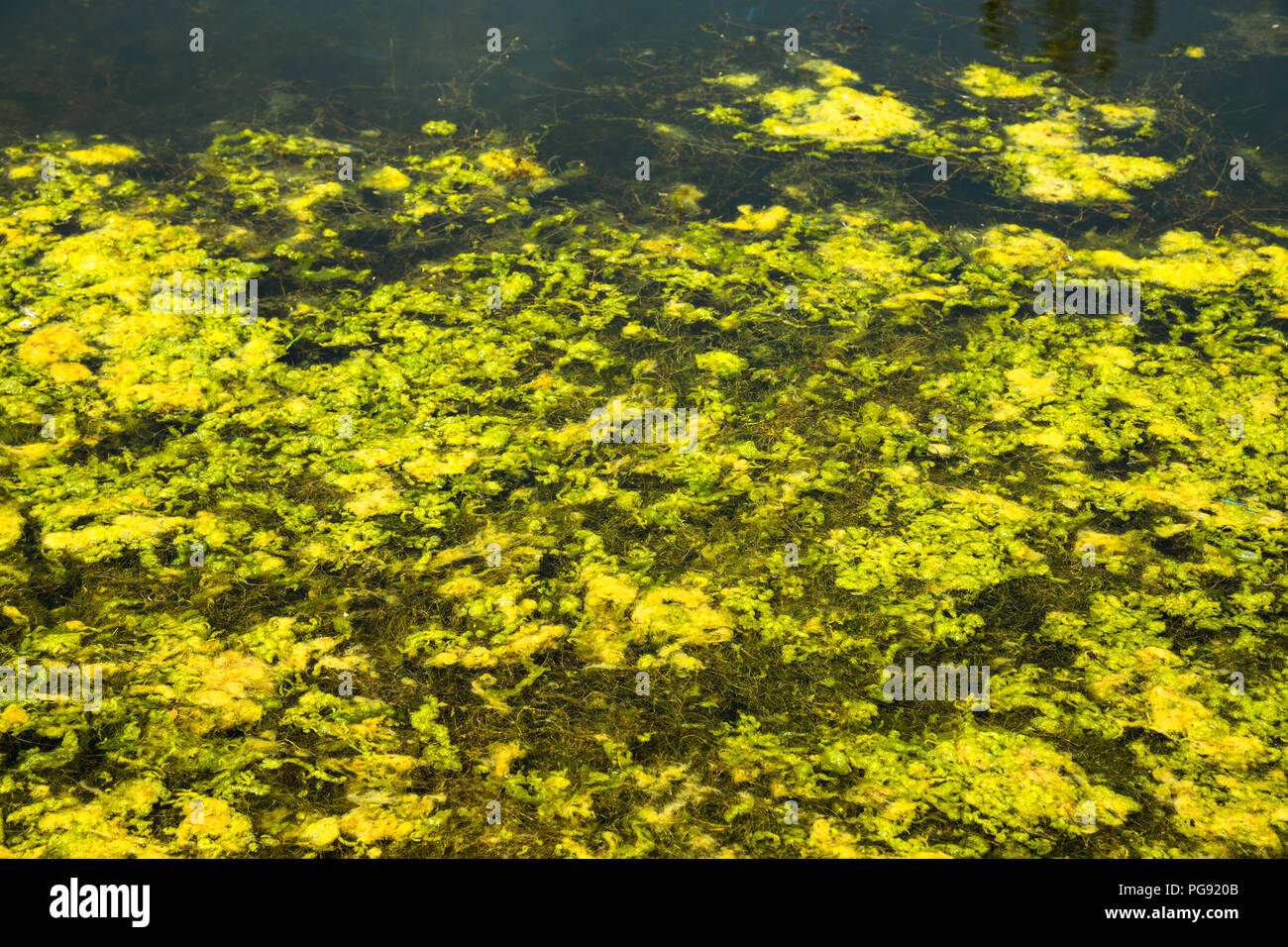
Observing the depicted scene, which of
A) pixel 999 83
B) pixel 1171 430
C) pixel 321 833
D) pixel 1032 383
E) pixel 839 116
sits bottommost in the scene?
pixel 321 833

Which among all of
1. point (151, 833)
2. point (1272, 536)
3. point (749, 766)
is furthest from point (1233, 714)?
point (151, 833)

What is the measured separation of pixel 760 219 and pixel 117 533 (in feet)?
8.45

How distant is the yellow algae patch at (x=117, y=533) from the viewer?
8.42 feet

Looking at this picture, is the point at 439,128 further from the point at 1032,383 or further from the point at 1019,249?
the point at 1032,383

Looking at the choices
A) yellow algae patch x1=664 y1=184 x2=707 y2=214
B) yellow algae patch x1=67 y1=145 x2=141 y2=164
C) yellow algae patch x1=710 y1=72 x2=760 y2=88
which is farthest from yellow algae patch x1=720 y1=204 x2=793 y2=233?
yellow algae patch x1=67 y1=145 x2=141 y2=164

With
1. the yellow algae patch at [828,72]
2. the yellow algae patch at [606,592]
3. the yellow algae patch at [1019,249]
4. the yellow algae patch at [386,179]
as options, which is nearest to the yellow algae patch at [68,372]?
the yellow algae patch at [386,179]

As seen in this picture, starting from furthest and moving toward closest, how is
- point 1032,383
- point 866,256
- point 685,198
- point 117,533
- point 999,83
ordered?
point 999,83, point 685,198, point 866,256, point 1032,383, point 117,533

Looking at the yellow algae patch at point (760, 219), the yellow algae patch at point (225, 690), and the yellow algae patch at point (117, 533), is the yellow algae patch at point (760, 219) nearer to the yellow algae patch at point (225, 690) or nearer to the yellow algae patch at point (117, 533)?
the yellow algae patch at point (117, 533)

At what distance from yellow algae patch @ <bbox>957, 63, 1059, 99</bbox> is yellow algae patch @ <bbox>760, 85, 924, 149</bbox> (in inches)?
16.6

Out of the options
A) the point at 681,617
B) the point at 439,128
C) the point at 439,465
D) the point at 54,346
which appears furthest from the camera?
the point at 439,128

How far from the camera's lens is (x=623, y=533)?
2639mm

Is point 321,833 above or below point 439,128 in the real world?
below

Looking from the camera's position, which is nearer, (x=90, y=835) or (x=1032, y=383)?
(x=90, y=835)

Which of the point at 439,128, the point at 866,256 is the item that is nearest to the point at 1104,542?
the point at 866,256
